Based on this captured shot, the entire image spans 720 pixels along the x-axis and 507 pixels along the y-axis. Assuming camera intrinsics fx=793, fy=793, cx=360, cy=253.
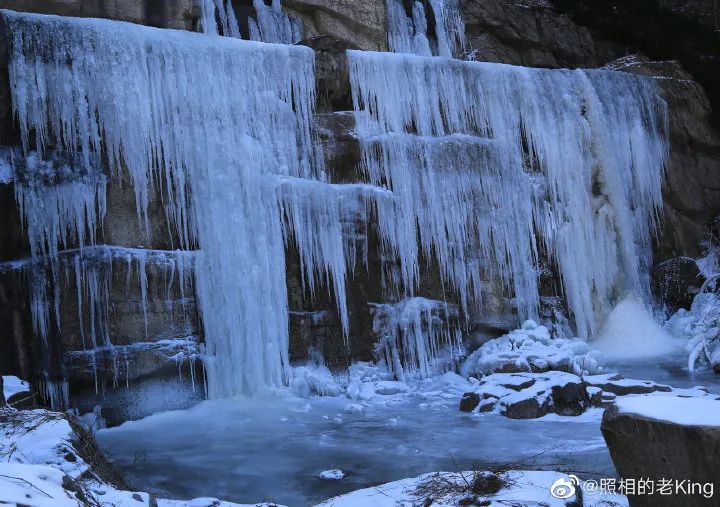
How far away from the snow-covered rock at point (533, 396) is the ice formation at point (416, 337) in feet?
7.70

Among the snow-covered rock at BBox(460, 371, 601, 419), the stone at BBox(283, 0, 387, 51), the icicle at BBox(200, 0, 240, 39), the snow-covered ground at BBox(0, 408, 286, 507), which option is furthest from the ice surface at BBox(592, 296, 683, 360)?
the snow-covered ground at BBox(0, 408, 286, 507)

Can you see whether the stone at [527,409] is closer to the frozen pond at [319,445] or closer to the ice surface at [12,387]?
the frozen pond at [319,445]

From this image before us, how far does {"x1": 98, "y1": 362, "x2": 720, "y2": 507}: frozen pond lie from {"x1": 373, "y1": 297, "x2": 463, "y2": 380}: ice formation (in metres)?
1.45

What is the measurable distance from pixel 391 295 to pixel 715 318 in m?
5.34

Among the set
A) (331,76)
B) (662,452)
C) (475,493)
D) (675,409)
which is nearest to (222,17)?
(331,76)

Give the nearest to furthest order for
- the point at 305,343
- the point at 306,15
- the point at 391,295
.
→ the point at 305,343, the point at 391,295, the point at 306,15

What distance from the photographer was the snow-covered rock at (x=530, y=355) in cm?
1132

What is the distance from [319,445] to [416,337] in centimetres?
449

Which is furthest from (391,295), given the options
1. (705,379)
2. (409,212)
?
(705,379)

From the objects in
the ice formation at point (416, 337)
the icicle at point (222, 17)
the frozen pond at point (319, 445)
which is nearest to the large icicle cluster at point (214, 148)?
the ice formation at point (416, 337)

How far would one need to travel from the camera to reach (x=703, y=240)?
54.3 feet

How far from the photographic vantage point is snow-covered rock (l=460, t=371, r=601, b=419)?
29.5 ft

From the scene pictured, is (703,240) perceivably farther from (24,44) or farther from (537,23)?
(24,44)

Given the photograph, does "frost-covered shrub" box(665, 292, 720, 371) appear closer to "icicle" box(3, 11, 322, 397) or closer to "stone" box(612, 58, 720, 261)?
"stone" box(612, 58, 720, 261)
